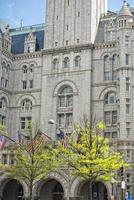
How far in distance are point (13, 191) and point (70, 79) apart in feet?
73.8

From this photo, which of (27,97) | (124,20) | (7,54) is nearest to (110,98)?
(124,20)

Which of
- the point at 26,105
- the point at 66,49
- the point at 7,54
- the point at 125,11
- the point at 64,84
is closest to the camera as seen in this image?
the point at 125,11

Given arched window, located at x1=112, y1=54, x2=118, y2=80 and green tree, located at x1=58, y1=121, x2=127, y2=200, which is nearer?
green tree, located at x1=58, y1=121, x2=127, y2=200

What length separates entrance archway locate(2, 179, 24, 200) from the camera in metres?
73.9

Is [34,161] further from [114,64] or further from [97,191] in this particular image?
[114,64]

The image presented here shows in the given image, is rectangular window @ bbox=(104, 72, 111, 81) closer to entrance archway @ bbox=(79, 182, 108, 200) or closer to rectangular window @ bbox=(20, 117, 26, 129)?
rectangular window @ bbox=(20, 117, 26, 129)

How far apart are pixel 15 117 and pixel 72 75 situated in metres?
13.8

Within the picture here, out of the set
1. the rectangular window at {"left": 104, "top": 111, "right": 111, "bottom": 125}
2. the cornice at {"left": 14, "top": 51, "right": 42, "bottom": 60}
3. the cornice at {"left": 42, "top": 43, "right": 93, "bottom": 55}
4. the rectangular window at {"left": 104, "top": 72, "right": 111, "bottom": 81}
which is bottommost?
the rectangular window at {"left": 104, "top": 111, "right": 111, "bottom": 125}

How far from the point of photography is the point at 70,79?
74312 millimetres

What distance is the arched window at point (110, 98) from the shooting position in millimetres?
71188

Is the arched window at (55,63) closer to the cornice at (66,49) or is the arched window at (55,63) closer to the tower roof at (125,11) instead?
the cornice at (66,49)

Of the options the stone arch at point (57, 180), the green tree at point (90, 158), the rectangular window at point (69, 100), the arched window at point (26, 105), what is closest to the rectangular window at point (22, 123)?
the arched window at point (26, 105)

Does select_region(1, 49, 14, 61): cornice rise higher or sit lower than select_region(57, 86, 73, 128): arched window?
higher

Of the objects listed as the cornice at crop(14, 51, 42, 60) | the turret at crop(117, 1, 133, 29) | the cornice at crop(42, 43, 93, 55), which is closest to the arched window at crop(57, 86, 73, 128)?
the cornice at crop(42, 43, 93, 55)
